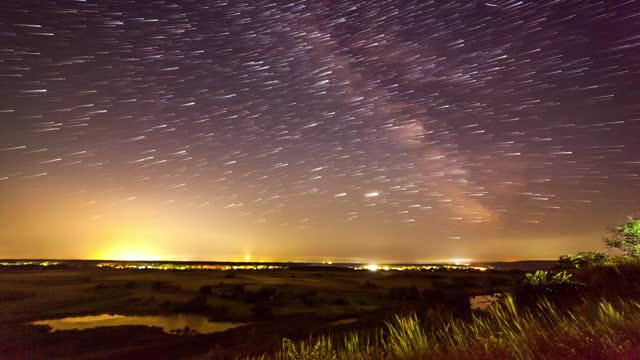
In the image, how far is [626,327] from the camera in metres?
5.86

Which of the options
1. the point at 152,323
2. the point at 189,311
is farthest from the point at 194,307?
the point at 152,323

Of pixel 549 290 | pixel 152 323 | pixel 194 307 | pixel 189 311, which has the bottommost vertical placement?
pixel 549 290

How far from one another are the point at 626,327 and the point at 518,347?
127 cm

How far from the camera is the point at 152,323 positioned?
938 inches

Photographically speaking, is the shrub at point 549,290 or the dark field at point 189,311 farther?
the dark field at point 189,311

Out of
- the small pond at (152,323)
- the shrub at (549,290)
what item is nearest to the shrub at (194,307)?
the small pond at (152,323)

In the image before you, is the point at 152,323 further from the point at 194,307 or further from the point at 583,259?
the point at 583,259

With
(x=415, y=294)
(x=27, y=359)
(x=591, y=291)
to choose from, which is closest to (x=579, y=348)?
(x=591, y=291)

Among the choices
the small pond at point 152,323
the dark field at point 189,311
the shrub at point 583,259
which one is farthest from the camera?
the shrub at point 583,259

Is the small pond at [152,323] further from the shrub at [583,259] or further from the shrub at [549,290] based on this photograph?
the shrub at [583,259]

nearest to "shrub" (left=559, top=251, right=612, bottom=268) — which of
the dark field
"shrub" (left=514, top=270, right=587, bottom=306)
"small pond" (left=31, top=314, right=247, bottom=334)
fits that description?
the dark field

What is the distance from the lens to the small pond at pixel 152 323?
22.4 m

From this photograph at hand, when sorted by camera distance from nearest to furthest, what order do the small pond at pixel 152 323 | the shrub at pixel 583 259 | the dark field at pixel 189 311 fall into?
the dark field at pixel 189 311 < the small pond at pixel 152 323 < the shrub at pixel 583 259

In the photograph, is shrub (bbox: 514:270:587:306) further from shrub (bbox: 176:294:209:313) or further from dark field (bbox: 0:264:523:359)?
shrub (bbox: 176:294:209:313)
